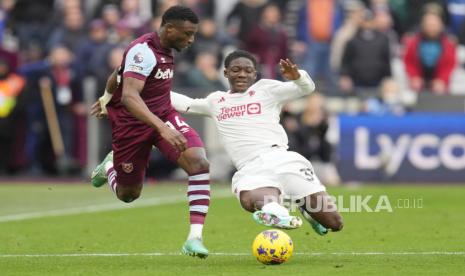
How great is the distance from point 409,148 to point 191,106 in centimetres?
1014

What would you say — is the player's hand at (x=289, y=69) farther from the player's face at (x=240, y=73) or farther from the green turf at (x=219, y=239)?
the green turf at (x=219, y=239)

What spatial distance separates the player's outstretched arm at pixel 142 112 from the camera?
1093 cm

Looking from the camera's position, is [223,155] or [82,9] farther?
[82,9]

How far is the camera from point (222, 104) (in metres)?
12.6

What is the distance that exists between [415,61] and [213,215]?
8319 mm

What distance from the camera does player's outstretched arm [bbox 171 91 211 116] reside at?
12773 millimetres

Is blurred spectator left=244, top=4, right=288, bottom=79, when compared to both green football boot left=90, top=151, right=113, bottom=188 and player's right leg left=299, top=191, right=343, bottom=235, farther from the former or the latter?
player's right leg left=299, top=191, right=343, bottom=235

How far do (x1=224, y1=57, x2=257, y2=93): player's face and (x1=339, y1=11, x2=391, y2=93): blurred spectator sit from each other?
11331mm

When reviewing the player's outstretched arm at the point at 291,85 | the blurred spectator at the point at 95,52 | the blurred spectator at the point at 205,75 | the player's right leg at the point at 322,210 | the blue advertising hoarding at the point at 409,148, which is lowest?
the blue advertising hoarding at the point at 409,148

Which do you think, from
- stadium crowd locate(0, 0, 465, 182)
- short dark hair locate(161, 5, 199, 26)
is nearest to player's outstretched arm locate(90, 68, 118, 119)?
short dark hair locate(161, 5, 199, 26)

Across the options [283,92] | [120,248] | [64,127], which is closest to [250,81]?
[283,92]

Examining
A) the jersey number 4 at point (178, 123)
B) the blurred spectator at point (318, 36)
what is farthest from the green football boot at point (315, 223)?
the blurred spectator at point (318, 36)

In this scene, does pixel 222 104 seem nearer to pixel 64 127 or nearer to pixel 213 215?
pixel 213 215

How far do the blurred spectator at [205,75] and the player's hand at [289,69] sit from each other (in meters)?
11.6
